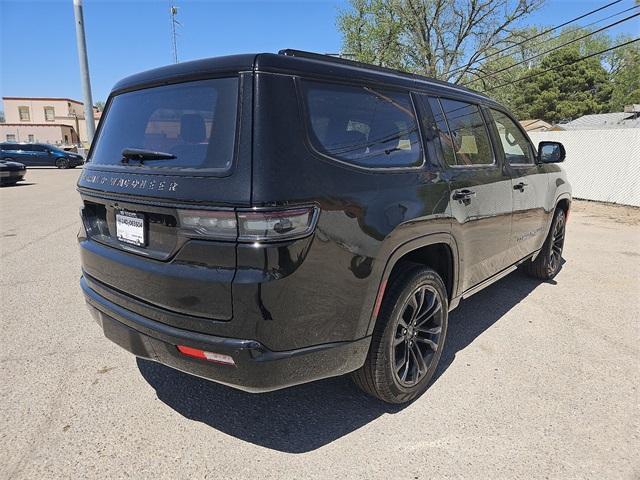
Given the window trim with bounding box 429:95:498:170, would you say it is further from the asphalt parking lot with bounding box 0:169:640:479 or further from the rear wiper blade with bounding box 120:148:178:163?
the rear wiper blade with bounding box 120:148:178:163

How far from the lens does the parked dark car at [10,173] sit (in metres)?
16.7

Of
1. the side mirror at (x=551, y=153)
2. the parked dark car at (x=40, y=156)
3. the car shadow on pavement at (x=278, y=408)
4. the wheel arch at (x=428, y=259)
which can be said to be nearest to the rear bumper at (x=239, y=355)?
the wheel arch at (x=428, y=259)

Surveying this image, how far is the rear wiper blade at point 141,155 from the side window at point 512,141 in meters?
2.94

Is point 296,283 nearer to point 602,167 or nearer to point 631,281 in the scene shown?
point 631,281

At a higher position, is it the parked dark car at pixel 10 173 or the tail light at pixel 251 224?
the tail light at pixel 251 224

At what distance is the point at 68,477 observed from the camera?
2.13 metres

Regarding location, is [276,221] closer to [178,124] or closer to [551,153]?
[178,124]

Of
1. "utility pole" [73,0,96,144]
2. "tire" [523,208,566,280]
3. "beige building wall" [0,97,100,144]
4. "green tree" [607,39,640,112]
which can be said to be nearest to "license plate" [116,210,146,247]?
"tire" [523,208,566,280]

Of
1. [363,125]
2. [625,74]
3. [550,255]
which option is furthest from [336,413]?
[625,74]

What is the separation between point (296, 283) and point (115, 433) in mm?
1454

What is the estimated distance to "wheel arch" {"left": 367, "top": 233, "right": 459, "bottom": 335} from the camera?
2373 mm

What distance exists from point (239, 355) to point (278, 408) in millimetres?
977

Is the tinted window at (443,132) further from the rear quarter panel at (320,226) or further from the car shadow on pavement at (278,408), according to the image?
the car shadow on pavement at (278,408)

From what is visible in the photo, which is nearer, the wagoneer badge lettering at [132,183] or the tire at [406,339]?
the wagoneer badge lettering at [132,183]
